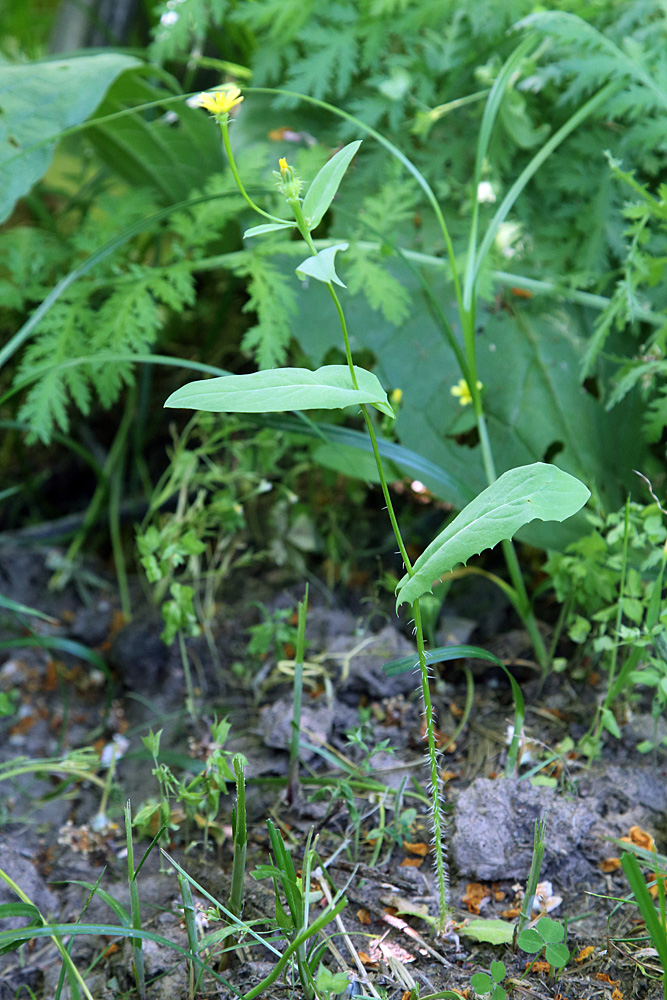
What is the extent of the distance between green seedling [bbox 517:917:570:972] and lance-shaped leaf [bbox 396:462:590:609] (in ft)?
1.68

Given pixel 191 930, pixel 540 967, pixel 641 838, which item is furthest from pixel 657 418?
pixel 191 930

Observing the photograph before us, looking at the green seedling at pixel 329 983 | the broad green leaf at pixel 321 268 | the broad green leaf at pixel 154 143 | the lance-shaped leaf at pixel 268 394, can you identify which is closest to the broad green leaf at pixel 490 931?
the green seedling at pixel 329 983

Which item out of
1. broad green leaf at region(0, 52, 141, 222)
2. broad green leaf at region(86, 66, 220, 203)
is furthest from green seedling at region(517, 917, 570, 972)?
broad green leaf at region(86, 66, 220, 203)

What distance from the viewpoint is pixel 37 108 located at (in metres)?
1.56

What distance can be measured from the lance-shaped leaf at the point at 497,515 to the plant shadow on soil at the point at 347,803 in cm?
51

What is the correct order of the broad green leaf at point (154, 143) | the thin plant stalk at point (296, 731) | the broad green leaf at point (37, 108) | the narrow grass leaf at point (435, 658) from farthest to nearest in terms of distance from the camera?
the broad green leaf at point (154, 143), the broad green leaf at point (37, 108), the thin plant stalk at point (296, 731), the narrow grass leaf at point (435, 658)

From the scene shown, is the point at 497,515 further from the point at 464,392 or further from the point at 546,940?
the point at 464,392

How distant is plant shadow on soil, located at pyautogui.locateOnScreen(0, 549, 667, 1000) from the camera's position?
3.37ft

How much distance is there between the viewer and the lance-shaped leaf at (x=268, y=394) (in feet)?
2.48

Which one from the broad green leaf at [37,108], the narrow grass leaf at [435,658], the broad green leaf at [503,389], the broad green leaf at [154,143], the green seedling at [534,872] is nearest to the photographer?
the green seedling at [534,872]

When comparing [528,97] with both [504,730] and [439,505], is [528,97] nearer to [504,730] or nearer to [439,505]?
[439,505]

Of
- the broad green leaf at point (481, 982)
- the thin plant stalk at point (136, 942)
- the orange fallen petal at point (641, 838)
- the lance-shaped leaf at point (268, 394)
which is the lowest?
the orange fallen petal at point (641, 838)

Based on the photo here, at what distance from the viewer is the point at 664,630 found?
1135 millimetres

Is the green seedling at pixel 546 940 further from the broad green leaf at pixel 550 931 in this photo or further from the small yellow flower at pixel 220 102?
the small yellow flower at pixel 220 102
